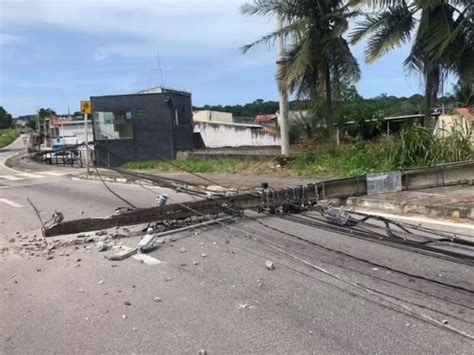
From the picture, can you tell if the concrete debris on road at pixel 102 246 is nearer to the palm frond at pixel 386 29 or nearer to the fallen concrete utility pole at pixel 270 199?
the fallen concrete utility pole at pixel 270 199

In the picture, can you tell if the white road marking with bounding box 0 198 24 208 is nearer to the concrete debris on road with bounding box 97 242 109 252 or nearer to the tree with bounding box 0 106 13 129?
the concrete debris on road with bounding box 97 242 109 252

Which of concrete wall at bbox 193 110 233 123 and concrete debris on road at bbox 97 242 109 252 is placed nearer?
concrete debris on road at bbox 97 242 109 252

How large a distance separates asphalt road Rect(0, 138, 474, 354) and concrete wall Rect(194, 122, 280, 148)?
115 ft

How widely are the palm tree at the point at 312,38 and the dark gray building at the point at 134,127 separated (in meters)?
15.9

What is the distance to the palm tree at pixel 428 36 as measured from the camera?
51.9 ft

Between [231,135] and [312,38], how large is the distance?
2568 centimetres

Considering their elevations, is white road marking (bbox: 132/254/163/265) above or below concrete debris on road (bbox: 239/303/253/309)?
above

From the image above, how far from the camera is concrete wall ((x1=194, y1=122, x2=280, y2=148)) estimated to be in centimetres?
4334

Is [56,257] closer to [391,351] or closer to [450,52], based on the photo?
[391,351]

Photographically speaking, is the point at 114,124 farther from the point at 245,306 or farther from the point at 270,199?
the point at 245,306

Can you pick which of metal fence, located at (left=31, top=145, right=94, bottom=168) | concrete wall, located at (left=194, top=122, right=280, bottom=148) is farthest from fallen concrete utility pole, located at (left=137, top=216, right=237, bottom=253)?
concrete wall, located at (left=194, top=122, right=280, bottom=148)

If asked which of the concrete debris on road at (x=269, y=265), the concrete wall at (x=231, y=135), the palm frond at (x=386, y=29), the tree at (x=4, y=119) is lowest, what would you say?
the concrete debris on road at (x=269, y=265)

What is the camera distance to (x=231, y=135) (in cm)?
4472

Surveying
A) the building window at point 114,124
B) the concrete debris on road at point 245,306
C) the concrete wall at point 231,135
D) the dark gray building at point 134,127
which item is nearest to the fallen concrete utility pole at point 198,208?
the concrete debris on road at point 245,306
